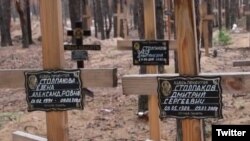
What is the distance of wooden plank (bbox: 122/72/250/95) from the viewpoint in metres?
3.05

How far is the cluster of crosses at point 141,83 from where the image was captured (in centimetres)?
307

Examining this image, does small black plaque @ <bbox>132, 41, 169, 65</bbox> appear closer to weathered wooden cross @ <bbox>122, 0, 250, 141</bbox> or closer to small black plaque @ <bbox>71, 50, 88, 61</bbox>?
small black plaque @ <bbox>71, 50, 88, 61</bbox>

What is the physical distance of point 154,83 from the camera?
3.21 meters

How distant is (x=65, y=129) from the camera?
3.45 meters

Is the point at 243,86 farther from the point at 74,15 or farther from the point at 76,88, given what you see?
the point at 74,15

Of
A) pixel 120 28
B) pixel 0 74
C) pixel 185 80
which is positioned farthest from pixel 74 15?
pixel 120 28

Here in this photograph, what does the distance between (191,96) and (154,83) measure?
10.6 inches

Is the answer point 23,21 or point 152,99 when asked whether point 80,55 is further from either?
point 23,21

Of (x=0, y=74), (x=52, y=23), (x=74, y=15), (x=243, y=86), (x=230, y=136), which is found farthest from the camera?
(x=74, y=15)

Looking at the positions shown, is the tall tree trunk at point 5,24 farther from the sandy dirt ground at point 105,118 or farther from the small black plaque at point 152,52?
the small black plaque at point 152,52

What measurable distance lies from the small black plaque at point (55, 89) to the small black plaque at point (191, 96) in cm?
61

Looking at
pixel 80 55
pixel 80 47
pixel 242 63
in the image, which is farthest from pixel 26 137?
pixel 80 55

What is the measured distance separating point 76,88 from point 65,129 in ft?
1.00

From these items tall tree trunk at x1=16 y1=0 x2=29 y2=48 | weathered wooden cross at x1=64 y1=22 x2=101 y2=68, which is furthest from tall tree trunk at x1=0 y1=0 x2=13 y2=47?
weathered wooden cross at x1=64 y1=22 x2=101 y2=68
